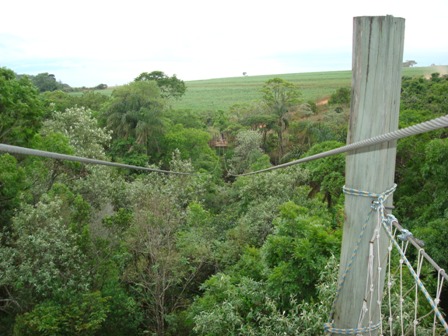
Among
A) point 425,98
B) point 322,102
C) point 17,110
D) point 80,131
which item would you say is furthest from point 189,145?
point 322,102

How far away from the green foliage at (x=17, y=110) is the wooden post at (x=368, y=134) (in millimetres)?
13875

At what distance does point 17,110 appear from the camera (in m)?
14.4

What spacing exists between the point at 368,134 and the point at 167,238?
12237 millimetres

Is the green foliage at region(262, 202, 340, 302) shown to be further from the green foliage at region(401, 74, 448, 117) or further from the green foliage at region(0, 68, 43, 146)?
the green foliage at region(401, 74, 448, 117)

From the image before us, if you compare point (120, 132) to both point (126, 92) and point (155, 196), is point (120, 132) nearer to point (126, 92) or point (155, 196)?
point (126, 92)

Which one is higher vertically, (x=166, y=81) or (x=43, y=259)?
(x=166, y=81)

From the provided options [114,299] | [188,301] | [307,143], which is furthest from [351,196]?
[307,143]

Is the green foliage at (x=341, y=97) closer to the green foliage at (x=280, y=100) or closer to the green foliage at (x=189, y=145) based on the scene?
the green foliage at (x=280, y=100)

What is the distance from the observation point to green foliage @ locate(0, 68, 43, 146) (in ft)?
45.8

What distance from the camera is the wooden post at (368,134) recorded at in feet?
5.69

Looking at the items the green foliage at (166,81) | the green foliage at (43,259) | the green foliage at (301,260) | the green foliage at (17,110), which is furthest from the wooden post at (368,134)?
the green foliage at (166,81)

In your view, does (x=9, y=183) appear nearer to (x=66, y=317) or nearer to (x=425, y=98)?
(x=66, y=317)

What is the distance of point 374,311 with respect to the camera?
206 centimetres

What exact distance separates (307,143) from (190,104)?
34637 millimetres
